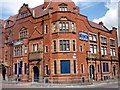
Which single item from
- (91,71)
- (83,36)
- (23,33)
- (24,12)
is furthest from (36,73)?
(24,12)

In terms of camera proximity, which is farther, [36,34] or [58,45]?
[36,34]

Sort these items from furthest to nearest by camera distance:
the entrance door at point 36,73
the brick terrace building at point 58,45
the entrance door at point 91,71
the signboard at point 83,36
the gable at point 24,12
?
the gable at point 24,12 → the entrance door at point 91,71 → the entrance door at point 36,73 → the signboard at point 83,36 → the brick terrace building at point 58,45

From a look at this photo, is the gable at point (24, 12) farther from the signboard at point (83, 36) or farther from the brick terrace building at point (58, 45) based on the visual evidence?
the signboard at point (83, 36)

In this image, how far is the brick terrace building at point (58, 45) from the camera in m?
23.6

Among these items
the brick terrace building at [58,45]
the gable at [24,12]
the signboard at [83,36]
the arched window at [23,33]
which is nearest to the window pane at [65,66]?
the brick terrace building at [58,45]

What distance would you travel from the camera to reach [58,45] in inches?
928

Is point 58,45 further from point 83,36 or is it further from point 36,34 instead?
point 36,34

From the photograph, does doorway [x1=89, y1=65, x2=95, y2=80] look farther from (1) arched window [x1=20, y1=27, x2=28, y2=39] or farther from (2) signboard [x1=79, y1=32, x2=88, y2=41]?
(1) arched window [x1=20, y1=27, x2=28, y2=39]

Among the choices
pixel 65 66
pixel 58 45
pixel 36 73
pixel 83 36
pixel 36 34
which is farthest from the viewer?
pixel 36 34

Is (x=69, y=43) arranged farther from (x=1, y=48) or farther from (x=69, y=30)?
(x=1, y=48)

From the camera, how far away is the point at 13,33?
2841cm

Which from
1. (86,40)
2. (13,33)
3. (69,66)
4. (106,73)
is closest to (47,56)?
(69,66)

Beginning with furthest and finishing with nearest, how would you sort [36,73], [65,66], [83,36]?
1. [36,73]
2. [83,36]
3. [65,66]

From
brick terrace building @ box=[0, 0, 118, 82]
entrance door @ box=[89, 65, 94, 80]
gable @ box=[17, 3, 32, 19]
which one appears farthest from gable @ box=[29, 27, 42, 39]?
entrance door @ box=[89, 65, 94, 80]
